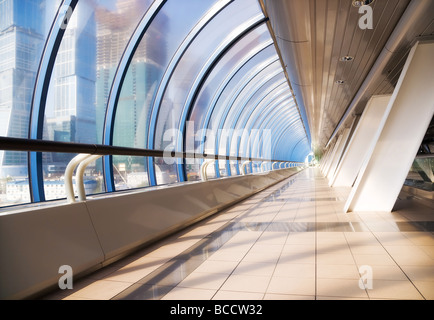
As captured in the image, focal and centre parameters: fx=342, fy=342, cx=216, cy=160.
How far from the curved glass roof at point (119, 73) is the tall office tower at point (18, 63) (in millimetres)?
16

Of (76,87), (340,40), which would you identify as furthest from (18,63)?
(340,40)

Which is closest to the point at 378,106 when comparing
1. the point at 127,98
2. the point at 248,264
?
the point at 127,98

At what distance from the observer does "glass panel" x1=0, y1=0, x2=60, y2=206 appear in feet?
17.0

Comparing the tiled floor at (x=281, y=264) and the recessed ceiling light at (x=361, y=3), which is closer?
the tiled floor at (x=281, y=264)

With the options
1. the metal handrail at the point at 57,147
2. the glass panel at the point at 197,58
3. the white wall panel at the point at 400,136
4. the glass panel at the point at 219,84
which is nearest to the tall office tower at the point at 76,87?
the glass panel at the point at 197,58

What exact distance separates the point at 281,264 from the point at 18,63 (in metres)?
5.15

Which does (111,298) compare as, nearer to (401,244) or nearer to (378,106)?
(401,244)

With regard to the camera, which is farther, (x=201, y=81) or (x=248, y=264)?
(x=201, y=81)

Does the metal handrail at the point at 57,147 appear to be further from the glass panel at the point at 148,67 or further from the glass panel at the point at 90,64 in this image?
the glass panel at the point at 148,67

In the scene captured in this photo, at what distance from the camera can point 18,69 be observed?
18.1 ft

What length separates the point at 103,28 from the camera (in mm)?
7398

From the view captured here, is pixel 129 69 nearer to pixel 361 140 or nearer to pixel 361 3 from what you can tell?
pixel 361 3

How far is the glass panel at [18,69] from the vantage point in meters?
5.18

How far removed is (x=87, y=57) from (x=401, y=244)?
6.79 meters
